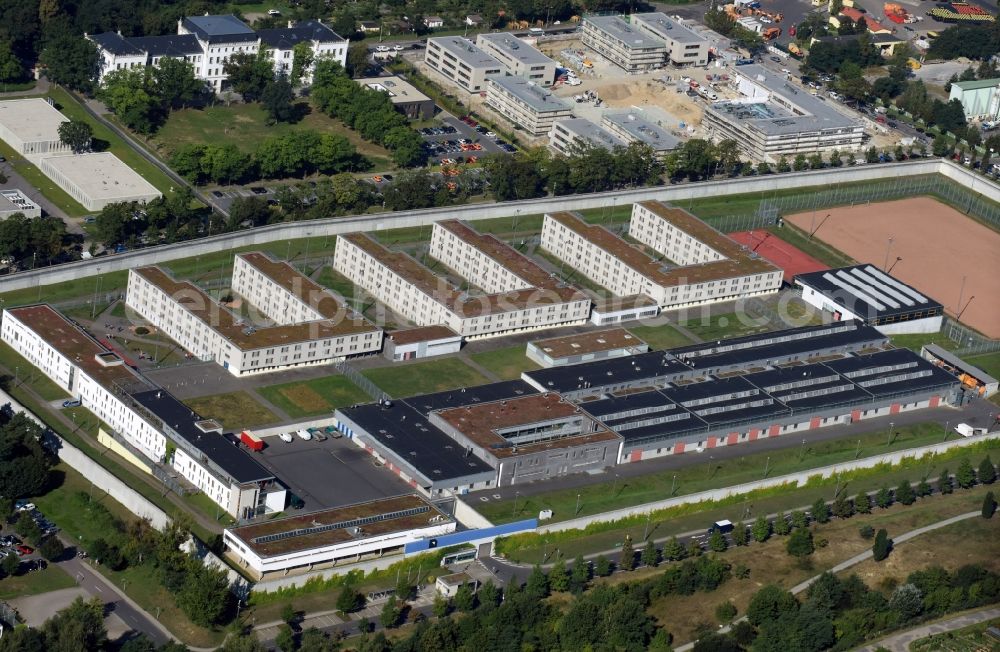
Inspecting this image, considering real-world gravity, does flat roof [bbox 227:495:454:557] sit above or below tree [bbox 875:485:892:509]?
below

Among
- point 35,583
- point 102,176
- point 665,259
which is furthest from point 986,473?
point 102,176

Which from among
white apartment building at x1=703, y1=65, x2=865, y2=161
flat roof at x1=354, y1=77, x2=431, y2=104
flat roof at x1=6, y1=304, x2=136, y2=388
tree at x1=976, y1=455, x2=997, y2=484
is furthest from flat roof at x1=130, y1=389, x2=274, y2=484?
white apartment building at x1=703, y1=65, x2=865, y2=161

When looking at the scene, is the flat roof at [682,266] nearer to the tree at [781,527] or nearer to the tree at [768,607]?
the tree at [781,527]

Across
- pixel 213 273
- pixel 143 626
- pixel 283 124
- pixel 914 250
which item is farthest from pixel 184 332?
pixel 914 250

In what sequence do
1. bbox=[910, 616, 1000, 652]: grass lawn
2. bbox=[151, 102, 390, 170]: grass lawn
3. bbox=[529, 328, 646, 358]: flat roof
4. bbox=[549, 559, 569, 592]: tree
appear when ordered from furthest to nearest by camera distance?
bbox=[151, 102, 390, 170]: grass lawn
bbox=[529, 328, 646, 358]: flat roof
bbox=[549, 559, 569, 592]: tree
bbox=[910, 616, 1000, 652]: grass lawn

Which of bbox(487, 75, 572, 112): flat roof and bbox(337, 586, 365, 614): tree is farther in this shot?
bbox(487, 75, 572, 112): flat roof

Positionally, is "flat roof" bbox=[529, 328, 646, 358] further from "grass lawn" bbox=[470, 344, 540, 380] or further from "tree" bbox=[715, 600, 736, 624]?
"tree" bbox=[715, 600, 736, 624]

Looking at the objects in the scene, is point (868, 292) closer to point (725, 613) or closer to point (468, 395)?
point (468, 395)
